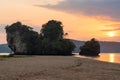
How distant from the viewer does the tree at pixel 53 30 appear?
17850 cm

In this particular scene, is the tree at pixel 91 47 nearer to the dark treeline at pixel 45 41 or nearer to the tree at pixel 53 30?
the dark treeline at pixel 45 41

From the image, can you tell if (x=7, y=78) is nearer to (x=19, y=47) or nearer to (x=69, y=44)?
(x=69, y=44)

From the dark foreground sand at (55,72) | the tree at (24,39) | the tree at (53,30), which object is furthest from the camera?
the tree at (24,39)

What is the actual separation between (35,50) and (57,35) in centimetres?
1601

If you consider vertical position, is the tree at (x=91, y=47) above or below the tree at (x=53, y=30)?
below

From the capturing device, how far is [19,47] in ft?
630

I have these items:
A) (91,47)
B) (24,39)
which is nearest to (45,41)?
(24,39)

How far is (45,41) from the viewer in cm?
17238

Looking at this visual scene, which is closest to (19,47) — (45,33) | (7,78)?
(45,33)

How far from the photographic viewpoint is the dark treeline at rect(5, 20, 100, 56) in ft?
563

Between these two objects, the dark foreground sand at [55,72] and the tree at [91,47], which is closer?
the dark foreground sand at [55,72]

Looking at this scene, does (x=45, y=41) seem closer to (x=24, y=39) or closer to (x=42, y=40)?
(x=42, y=40)

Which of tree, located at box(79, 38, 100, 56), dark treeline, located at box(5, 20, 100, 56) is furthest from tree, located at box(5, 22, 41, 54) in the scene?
tree, located at box(79, 38, 100, 56)

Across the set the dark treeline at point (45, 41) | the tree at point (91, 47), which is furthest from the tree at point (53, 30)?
the tree at point (91, 47)
